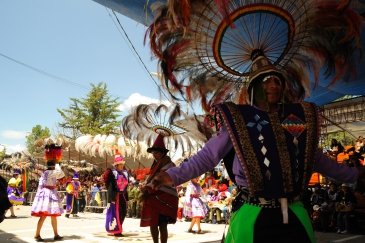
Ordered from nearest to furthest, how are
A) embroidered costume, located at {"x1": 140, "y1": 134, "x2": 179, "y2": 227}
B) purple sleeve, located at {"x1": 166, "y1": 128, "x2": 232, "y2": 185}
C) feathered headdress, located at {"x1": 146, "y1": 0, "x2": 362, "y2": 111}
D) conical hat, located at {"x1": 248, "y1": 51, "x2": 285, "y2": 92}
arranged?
purple sleeve, located at {"x1": 166, "y1": 128, "x2": 232, "y2": 185} < conical hat, located at {"x1": 248, "y1": 51, "x2": 285, "y2": 92} < feathered headdress, located at {"x1": 146, "y1": 0, "x2": 362, "y2": 111} < embroidered costume, located at {"x1": 140, "y1": 134, "x2": 179, "y2": 227}

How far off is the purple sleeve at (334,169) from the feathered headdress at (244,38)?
2.64ft

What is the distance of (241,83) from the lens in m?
3.55

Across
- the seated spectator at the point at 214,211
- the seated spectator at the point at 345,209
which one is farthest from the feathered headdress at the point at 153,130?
the seated spectator at the point at 214,211

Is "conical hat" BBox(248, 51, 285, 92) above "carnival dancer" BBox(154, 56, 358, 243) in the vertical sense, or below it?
above

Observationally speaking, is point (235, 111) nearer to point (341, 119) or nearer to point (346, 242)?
point (346, 242)

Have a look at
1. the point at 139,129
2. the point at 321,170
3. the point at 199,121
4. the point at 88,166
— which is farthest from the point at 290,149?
the point at 88,166

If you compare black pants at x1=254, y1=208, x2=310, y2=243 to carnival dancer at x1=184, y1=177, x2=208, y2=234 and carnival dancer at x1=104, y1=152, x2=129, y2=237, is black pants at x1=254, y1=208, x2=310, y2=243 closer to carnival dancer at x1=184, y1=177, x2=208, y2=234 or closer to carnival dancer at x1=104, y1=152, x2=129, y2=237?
carnival dancer at x1=104, y1=152, x2=129, y2=237

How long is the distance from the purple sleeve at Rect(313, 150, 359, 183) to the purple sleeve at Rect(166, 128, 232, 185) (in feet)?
2.15

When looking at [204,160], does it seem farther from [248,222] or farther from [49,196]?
[49,196]

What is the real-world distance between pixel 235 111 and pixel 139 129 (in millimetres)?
4554

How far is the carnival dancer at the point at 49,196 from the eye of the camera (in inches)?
333

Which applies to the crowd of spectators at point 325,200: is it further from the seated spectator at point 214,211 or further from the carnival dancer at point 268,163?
the carnival dancer at point 268,163

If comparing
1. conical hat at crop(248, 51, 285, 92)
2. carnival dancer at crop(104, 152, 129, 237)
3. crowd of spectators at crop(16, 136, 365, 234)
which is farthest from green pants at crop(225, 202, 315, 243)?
carnival dancer at crop(104, 152, 129, 237)

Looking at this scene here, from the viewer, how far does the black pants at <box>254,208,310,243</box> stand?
7.95 ft
